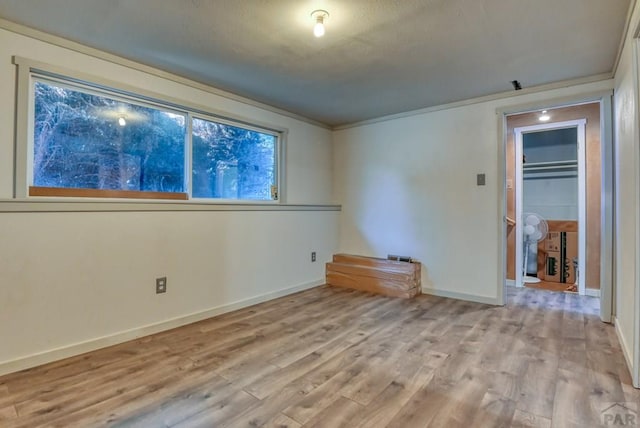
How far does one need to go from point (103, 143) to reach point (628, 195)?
3.78 meters

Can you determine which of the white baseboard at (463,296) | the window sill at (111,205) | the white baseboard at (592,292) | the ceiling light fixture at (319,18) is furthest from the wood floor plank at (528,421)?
the white baseboard at (592,292)

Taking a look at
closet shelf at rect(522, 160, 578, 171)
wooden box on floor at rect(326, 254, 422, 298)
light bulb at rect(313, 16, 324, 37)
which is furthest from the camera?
closet shelf at rect(522, 160, 578, 171)

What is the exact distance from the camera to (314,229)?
433cm

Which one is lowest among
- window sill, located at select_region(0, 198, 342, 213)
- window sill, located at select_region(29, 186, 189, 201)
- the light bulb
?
window sill, located at select_region(0, 198, 342, 213)

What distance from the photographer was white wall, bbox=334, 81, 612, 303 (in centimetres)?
350

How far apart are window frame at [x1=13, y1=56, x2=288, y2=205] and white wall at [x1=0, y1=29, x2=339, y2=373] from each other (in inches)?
1.9

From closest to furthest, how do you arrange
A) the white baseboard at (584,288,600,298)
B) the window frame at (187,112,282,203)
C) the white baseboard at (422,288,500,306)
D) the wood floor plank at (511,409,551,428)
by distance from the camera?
the wood floor plank at (511,409,551,428) → the window frame at (187,112,282,203) → the white baseboard at (422,288,500,306) → the white baseboard at (584,288,600,298)

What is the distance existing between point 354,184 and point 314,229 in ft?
2.88

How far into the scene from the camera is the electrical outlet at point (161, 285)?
108 inches

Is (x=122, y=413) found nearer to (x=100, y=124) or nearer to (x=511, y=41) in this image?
(x=100, y=124)

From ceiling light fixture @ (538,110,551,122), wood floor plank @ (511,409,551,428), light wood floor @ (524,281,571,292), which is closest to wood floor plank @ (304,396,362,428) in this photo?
wood floor plank @ (511,409,551,428)

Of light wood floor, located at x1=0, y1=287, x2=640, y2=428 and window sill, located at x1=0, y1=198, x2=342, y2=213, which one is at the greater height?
window sill, located at x1=0, y1=198, x2=342, y2=213

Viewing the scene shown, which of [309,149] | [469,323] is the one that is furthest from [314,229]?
[469,323]

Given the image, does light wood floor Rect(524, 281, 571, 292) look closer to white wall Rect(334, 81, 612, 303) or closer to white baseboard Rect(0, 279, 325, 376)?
white wall Rect(334, 81, 612, 303)
